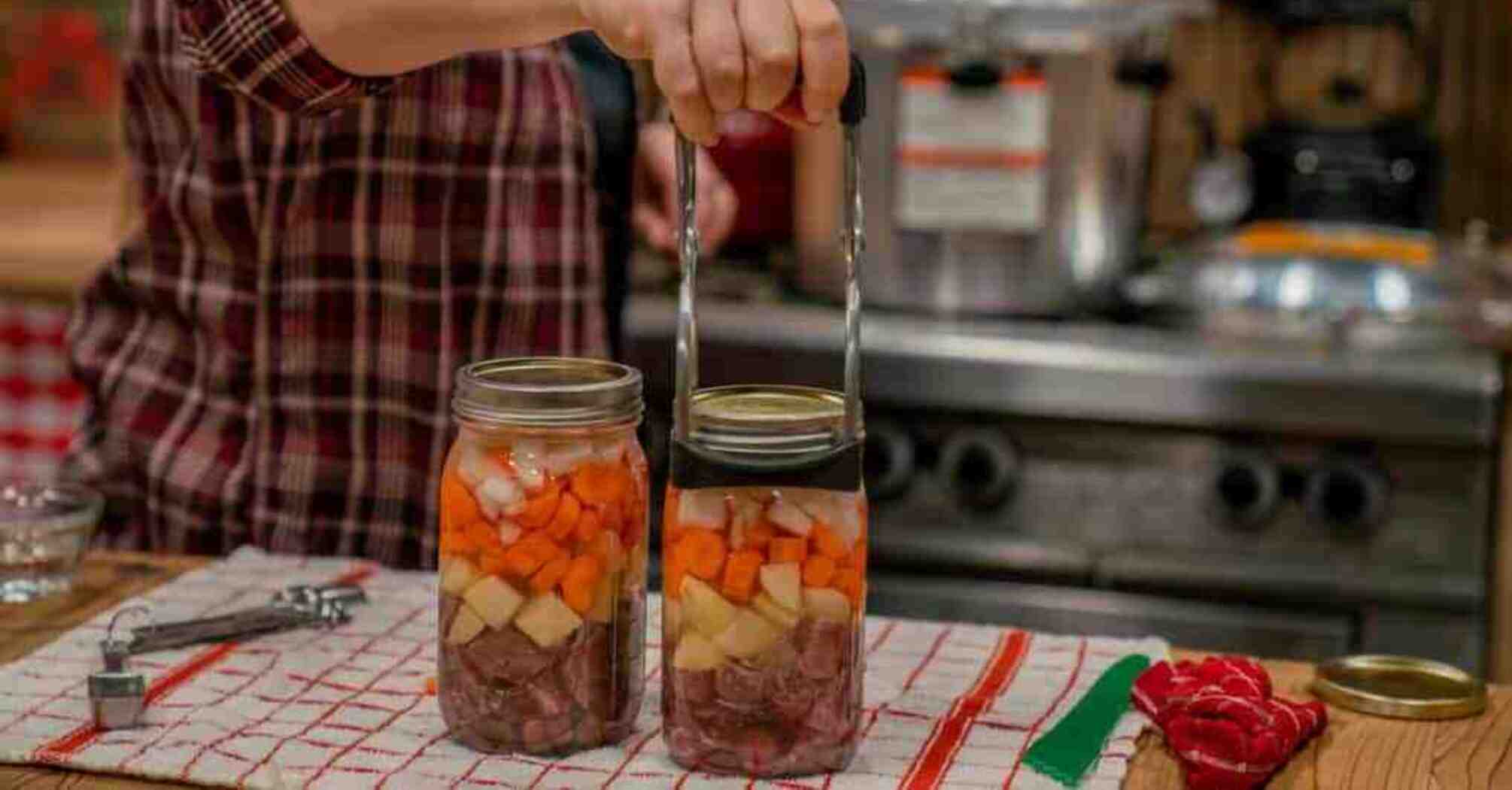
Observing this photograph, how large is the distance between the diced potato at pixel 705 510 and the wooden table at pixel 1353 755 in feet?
0.81

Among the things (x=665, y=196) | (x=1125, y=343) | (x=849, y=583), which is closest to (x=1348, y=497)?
(x=1125, y=343)

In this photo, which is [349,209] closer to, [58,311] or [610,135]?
[610,135]

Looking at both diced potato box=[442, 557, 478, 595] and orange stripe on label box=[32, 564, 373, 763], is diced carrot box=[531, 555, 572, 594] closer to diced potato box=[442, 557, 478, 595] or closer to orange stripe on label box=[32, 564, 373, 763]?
diced potato box=[442, 557, 478, 595]

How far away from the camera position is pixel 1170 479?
218 cm

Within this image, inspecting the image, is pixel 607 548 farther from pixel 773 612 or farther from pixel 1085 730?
pixel 1085 730

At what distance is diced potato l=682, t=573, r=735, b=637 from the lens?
1.07 meters

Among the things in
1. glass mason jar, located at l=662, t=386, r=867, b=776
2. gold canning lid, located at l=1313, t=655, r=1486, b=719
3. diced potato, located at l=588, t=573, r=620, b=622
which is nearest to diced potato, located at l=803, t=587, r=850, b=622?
glass mason jar, located at l=662, t=386, r=867, b=776

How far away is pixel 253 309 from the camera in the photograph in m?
1.74

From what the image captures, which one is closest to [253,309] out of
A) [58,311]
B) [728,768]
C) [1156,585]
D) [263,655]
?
[263,655]

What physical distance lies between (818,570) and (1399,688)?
1.30 ft

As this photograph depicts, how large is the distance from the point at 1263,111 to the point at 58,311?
4.96 feet

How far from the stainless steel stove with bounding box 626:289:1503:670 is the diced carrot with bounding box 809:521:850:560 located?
3.65ft

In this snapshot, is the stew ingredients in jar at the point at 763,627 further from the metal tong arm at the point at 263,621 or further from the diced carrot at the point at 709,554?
the metal tong arm at the point at 263,621

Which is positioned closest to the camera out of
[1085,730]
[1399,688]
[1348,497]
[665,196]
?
[1085,730]
